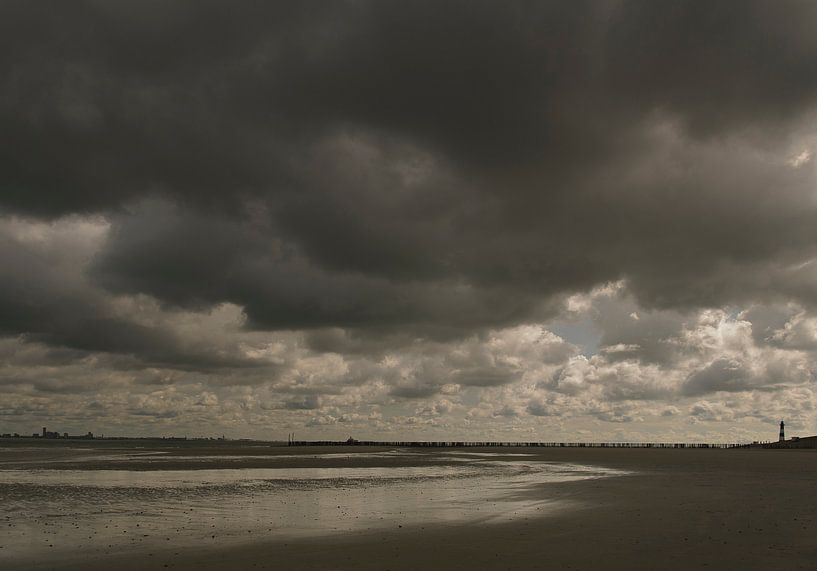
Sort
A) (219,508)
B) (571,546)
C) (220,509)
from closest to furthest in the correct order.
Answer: (571,546)
(220,509)
(219,508)

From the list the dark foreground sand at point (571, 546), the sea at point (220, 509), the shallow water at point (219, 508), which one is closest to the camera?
the dark foreground sand at point (571, 546)

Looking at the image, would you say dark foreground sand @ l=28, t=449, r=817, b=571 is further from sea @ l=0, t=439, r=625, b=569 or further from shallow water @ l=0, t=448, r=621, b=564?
shallow water @ l=0, t=448, r=621, b=564

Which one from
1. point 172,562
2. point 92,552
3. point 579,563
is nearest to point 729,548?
point 579,563

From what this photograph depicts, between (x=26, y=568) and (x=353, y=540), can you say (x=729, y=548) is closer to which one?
(x=353, y=540)

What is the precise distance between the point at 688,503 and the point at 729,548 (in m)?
11.2

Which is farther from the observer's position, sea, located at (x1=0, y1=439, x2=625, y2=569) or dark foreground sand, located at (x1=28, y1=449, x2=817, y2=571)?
sea, located at (x1=0, y1=439, x2=625, y2=569)

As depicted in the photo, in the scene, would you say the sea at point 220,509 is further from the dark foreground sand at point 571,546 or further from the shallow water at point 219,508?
the dark foreground sand at point 571,546

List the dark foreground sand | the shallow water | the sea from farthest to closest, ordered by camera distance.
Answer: the shallow water
the sea
the dark foreground sand

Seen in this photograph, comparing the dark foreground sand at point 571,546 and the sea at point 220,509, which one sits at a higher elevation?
the dark foreground sand at point 571,546

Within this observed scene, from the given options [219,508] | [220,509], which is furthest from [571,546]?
[219,508]

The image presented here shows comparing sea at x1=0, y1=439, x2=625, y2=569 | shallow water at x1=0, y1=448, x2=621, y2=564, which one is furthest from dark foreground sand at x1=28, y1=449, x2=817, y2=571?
shallow water at x1=0, y1=448, x2=621, y2=564

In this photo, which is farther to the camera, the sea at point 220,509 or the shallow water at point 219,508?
the shallow water at point 219,508

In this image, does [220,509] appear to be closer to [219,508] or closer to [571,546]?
[219,508]

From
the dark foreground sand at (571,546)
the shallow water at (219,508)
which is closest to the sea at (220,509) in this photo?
the shallow water at (219,508)
